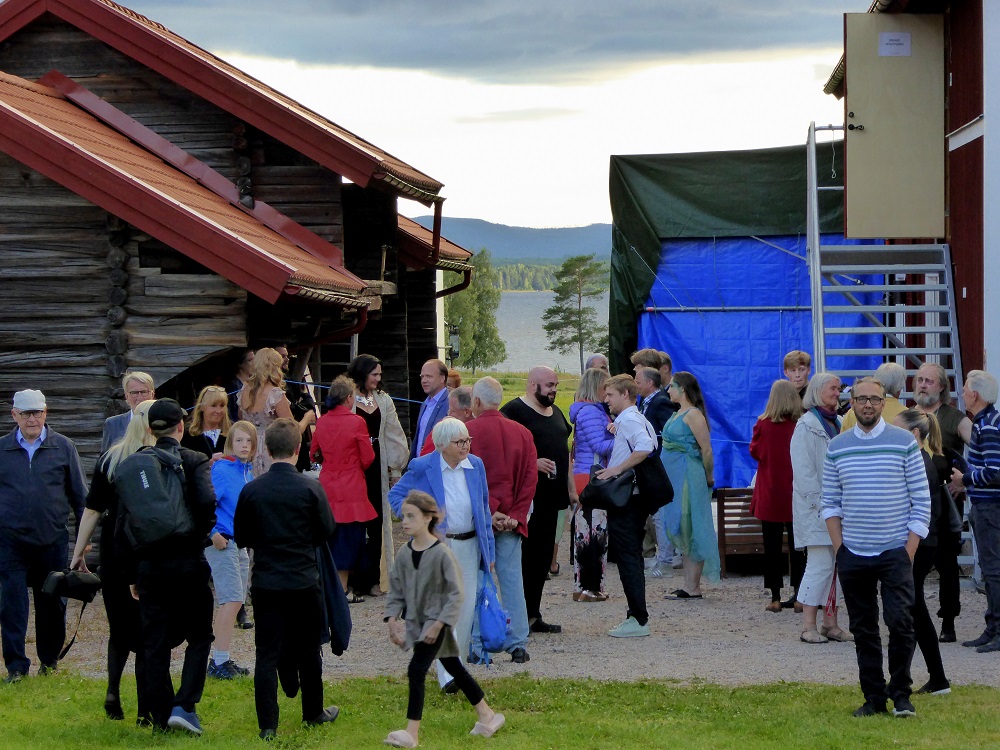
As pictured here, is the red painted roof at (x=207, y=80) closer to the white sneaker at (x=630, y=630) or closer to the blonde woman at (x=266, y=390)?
the blonde woman at (x=266, y=390)

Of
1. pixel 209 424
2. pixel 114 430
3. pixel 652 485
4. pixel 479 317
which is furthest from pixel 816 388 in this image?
pixel 479 317

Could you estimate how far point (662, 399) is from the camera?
11.7 m

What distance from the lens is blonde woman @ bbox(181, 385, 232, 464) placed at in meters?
9.09

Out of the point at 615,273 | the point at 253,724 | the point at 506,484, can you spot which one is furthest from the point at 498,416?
the point at 615,273

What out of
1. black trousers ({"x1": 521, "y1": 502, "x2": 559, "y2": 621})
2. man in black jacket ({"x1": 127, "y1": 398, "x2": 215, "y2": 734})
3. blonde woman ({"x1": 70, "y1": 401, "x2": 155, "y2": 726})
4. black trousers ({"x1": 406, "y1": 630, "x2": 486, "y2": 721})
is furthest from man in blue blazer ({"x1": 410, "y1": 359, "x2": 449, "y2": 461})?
black trousers ({"x1": 406, "y1": 630, "x2": 486, "y2": 721})

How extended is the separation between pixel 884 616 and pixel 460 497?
2.55m

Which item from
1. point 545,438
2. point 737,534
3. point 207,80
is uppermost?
point 207,80

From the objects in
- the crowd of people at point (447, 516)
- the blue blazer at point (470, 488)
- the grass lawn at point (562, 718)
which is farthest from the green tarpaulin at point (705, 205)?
the grass lawn at point (562, 718)

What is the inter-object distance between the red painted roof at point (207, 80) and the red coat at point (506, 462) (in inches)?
255

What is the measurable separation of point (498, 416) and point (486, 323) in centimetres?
7153

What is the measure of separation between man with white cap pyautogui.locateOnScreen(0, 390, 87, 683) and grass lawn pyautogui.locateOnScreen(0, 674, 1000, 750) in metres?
0.34

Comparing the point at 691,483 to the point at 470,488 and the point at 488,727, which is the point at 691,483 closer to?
the point at 470,488

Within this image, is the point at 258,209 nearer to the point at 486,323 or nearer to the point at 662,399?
the point at 662,399

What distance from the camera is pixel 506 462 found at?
28.3 feet
